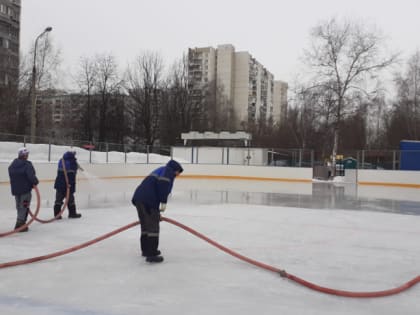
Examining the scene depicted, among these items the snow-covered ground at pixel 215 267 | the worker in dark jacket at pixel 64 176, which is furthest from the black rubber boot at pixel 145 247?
the worker in dark jacket at pixel 64 176

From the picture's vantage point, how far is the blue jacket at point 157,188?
15.3 feet

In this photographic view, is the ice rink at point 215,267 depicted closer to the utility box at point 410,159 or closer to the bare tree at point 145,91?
the utility box at point 410,159

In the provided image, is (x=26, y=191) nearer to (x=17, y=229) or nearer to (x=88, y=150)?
(x=17, y=229)

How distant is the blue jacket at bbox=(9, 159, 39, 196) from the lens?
6.16 m

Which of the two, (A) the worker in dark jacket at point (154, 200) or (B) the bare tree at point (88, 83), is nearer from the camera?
(A) the worker in dark jacket at point (154, 200)

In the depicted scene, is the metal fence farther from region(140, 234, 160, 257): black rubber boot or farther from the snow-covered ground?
region(140, 234, 160, 257): black rubber boot

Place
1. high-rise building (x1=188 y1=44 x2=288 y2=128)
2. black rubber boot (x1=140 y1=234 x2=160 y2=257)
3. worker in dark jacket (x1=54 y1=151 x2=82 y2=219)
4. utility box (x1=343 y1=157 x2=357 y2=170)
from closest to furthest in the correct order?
black rubber boot (x1=140 y1=234 x2=160 y2=257)
worker in dark jacket (x1=54 y1=151 x2=82 y2=219)
utility box (x1=343 y1=157 x2=357 y2=170)
high-rise building (x1=188 y1=44 x2=288 y2=128)

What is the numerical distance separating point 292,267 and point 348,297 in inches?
41.3

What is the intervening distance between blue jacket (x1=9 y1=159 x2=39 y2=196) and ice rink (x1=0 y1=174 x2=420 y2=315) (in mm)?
798

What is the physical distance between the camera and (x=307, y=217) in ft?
28.9

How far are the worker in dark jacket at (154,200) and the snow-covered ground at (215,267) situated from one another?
0.29 metres

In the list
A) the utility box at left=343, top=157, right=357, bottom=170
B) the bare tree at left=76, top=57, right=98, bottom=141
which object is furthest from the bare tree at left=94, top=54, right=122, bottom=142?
the utility box at left=343, top=157, right=357, bottom=170

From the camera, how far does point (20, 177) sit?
243 inches

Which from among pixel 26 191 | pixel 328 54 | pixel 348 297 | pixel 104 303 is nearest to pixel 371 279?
pixel 348 297
